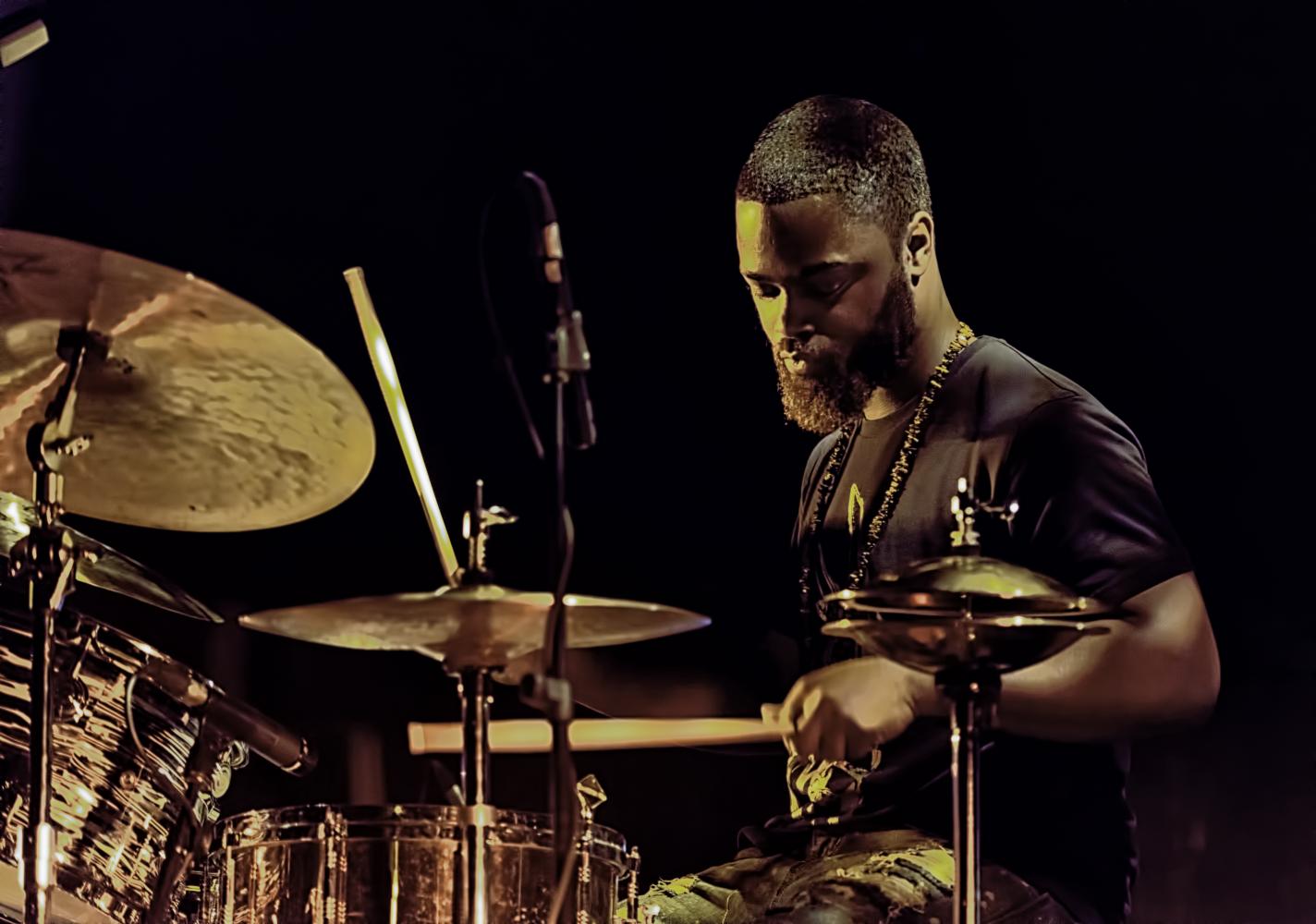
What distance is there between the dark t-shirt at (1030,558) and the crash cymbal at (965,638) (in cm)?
60

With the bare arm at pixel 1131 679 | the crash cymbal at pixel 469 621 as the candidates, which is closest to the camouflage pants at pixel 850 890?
the bare arm at pixel 1131 679

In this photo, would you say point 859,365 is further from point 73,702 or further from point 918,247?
point 73,702

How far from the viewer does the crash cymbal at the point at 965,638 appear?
2.22 m

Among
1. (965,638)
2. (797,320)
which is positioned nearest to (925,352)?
(797,320)

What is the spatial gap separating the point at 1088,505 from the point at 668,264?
99 centimetres

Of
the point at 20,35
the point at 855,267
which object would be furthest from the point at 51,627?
the point at 855,267

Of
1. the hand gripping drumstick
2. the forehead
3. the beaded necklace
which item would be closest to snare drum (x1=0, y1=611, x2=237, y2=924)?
the hand gripping drumstick

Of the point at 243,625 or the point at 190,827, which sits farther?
the point at 190,827

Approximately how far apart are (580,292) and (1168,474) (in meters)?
1.17

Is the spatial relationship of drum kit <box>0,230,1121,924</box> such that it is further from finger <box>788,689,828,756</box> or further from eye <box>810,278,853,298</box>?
eye <box>810,278,853,298</box>

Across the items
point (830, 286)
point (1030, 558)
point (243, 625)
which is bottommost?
point (1030, 558)

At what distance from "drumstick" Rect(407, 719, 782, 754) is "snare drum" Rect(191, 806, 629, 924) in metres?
0.57

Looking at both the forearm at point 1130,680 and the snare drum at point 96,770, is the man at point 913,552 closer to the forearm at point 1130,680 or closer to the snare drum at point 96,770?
the forearm at point 1130,680

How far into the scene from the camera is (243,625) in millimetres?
2350
